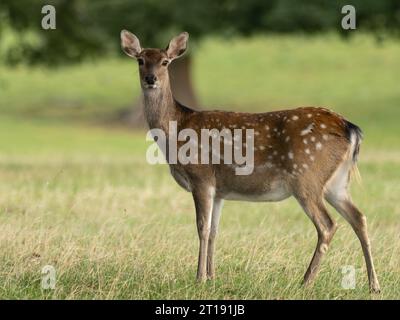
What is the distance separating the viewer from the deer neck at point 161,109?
9336 mm

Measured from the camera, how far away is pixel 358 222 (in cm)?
872

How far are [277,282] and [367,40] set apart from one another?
4669 cm

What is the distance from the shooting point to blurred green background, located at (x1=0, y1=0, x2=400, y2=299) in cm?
886

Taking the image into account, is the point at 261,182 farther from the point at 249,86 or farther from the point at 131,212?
the point at 249,86

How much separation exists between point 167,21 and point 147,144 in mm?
3684

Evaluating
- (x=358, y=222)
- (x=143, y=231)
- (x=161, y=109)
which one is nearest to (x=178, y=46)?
(x=161, y=109)

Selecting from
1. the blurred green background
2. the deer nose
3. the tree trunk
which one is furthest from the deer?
the tree trunk

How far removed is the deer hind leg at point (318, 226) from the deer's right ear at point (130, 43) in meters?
2.14

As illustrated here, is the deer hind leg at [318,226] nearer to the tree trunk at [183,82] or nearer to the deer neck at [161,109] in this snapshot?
the deer neck at [161,109]

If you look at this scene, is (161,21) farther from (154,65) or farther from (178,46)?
(154,65)

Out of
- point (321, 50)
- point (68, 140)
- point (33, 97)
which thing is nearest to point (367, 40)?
point (321, 50)

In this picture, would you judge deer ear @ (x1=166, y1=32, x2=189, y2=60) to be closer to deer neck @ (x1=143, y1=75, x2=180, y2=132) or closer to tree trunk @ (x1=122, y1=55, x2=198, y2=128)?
deer neck @ (x1=143, y1=75, x2=180, y2=132)

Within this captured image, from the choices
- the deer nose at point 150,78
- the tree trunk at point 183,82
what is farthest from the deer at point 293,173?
the tree trunk at point 183,82

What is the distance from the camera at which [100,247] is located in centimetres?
945
